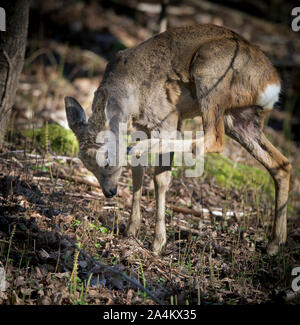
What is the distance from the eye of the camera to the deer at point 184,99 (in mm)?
4910

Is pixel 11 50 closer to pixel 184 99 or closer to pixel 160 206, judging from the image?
pixel 184 99

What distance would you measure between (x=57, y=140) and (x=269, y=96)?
3.83 meters

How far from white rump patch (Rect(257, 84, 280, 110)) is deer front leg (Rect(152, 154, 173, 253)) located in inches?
56.5

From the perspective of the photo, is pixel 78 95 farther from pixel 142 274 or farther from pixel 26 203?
pixel 142 274

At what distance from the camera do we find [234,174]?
24.7ft

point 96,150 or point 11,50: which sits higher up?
point 11,50

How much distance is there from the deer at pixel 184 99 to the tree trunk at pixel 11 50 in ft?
A: 4.36

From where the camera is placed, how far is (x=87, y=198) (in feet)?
19.2

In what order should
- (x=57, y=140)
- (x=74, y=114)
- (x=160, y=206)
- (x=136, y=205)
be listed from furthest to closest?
(x=57, y=140), (x=136, y=205), (x=160, y=206), (x=74, y=114)

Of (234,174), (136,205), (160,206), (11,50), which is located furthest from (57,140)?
(234,174)

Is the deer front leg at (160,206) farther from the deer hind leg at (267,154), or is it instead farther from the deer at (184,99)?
the deer hind leg at (267,154)

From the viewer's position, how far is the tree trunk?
228 inches

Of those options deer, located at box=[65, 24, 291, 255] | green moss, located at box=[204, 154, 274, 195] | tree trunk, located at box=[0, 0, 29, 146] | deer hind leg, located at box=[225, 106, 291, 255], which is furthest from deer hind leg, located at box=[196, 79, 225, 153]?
tree trunk, located at box=[0, 0, 29, 146]

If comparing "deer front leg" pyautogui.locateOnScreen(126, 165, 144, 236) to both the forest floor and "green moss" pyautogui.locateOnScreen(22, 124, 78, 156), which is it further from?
"green moss" pyautogui.locateOnScreen(22, 124, 78, 156)
